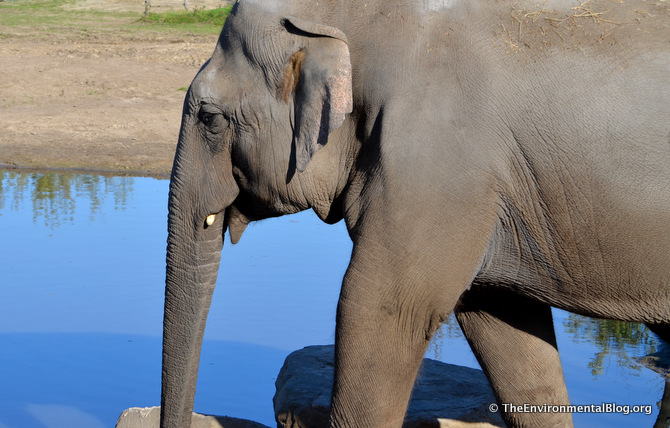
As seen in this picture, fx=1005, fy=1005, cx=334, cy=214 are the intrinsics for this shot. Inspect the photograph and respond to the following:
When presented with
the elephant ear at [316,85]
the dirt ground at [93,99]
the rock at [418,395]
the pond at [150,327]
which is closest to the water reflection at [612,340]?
the pond at [150,327]

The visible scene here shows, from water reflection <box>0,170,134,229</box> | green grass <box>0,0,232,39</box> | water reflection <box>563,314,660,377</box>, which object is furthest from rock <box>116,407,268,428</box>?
green grass <box>0,0,232,39</box>

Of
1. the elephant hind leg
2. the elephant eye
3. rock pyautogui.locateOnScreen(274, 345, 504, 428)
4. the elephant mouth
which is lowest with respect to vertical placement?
rock pyautogui.locateOnScreen(274, 345, 504, 428)

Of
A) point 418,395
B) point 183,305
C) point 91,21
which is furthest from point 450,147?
point 91,21

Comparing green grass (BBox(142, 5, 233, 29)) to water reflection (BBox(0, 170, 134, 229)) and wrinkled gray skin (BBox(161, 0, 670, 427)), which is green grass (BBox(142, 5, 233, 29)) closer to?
water reflection (BBox(0, 170, 134, 229))

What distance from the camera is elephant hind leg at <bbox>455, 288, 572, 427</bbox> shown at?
389cm

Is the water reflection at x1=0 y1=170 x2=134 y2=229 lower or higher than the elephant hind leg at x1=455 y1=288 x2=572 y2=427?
lower

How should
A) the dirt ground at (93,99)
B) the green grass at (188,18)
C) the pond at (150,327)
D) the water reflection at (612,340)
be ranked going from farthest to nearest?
the green grass at (188,18), the dirt ground at (93,99), the water reflection at (612,340), the pond at (150,327)

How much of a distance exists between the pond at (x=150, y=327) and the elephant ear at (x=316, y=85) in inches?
105

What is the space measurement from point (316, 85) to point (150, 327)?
3929mm

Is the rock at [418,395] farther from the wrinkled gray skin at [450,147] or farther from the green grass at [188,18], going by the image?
the green grass at [188,18]

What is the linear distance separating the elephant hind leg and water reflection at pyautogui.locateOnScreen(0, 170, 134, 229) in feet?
19.7

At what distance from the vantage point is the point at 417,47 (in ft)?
10.5

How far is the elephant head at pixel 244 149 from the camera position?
330 cm

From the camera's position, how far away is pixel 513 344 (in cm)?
388
